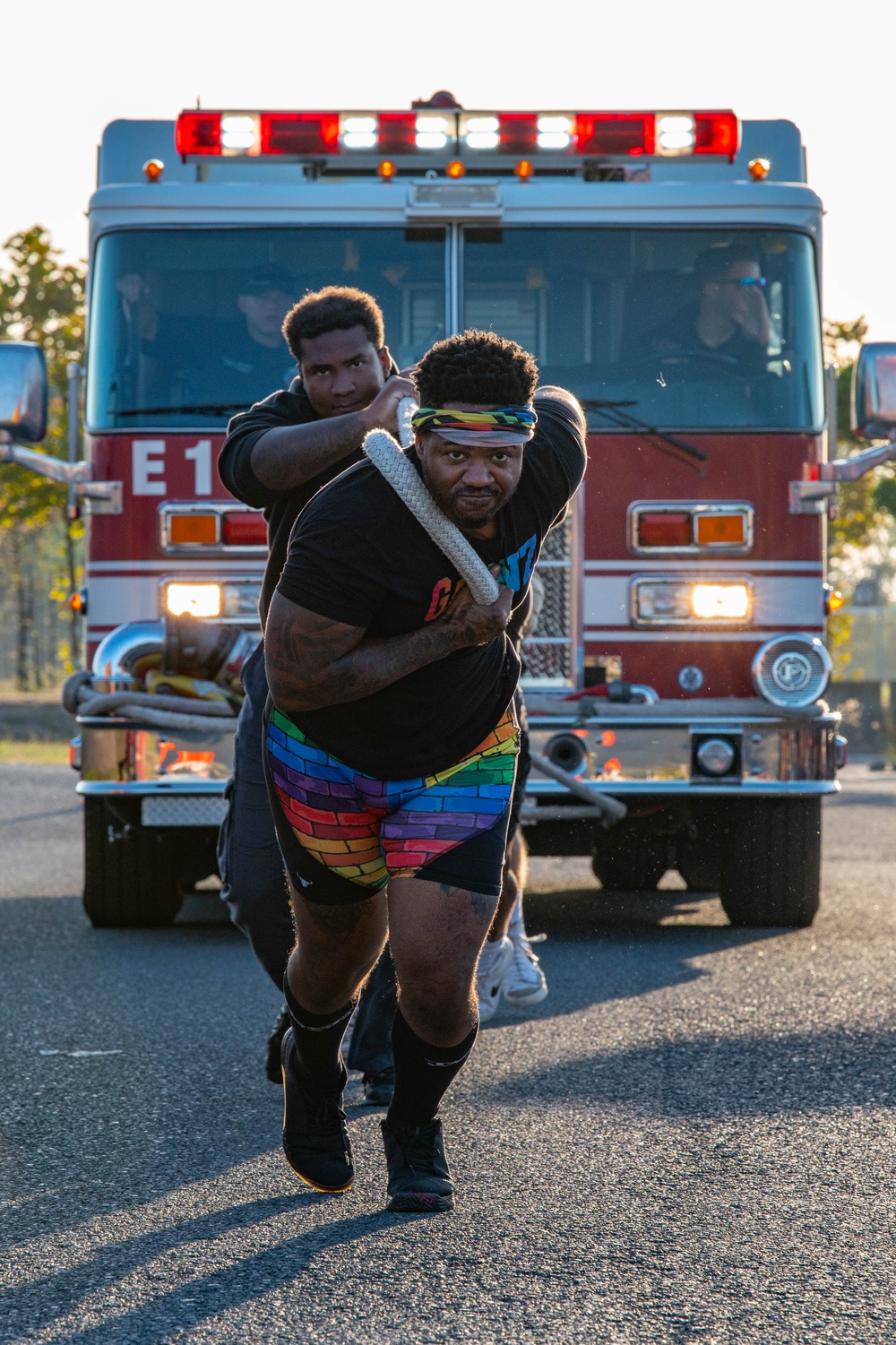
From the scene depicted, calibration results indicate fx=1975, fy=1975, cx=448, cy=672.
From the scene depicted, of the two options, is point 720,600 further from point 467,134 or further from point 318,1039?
point 318,1039

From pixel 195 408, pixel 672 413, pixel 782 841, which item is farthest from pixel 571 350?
pixel 782 841

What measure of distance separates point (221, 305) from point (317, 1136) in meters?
4.52

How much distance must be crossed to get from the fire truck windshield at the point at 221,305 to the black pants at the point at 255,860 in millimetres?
3081

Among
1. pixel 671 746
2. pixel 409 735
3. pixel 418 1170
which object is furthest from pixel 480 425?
pixel 671 746

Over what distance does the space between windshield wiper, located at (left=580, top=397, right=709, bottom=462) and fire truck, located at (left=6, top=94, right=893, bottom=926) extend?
0.01 meters

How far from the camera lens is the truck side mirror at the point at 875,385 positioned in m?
7.56

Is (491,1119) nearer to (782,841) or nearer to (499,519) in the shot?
(499,519)

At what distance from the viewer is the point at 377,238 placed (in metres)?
7.81

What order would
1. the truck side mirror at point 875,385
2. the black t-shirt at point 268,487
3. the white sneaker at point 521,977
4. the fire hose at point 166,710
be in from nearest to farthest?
the black t-shirt at point 268,487
the white sneaker at point 521,977
the fire hose at point 166,710
the truck side mirror at point 875,385

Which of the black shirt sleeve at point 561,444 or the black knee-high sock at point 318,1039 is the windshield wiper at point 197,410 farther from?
the black knee-high sock at point 318,1039

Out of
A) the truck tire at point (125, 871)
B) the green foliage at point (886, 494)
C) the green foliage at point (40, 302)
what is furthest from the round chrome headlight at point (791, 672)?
the green foliage at point (886, 494)

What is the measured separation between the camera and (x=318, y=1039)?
3.99 metres

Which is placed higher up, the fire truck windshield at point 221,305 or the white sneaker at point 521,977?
the fire truck windshield at point 221,305

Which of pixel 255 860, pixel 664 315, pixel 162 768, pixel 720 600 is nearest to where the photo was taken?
pixel 255 860
